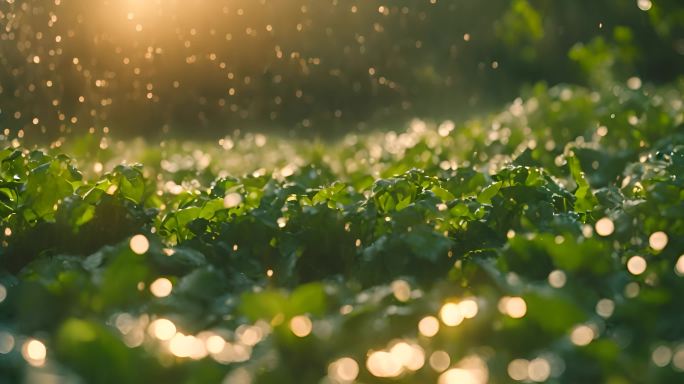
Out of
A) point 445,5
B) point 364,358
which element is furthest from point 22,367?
point 445,5

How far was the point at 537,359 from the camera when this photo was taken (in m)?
1.77

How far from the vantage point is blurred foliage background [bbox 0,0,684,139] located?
20.4 ft

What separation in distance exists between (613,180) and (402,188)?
1752 millimetres

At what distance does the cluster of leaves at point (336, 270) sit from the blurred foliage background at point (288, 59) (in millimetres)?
2193

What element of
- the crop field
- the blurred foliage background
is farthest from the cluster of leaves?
the blurred foliage background

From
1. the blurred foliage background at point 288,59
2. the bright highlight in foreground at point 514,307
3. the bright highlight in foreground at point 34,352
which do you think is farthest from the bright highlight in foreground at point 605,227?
the blurred foliage background at point 288,59

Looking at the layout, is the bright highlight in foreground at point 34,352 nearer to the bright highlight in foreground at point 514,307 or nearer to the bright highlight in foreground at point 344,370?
the bright highlight in foreground at point 344,370

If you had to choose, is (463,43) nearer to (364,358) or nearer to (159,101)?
(159,101)

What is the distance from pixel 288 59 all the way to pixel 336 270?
608 cm

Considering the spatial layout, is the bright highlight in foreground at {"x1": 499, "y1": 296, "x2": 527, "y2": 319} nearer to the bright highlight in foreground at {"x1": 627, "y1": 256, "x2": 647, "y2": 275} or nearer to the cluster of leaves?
the cluster of leaves

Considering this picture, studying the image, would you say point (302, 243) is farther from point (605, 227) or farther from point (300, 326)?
point (300, 326)

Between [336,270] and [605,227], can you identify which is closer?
[605,227]

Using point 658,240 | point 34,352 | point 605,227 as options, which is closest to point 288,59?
point 605,227

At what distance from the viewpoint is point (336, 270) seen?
3.24m
